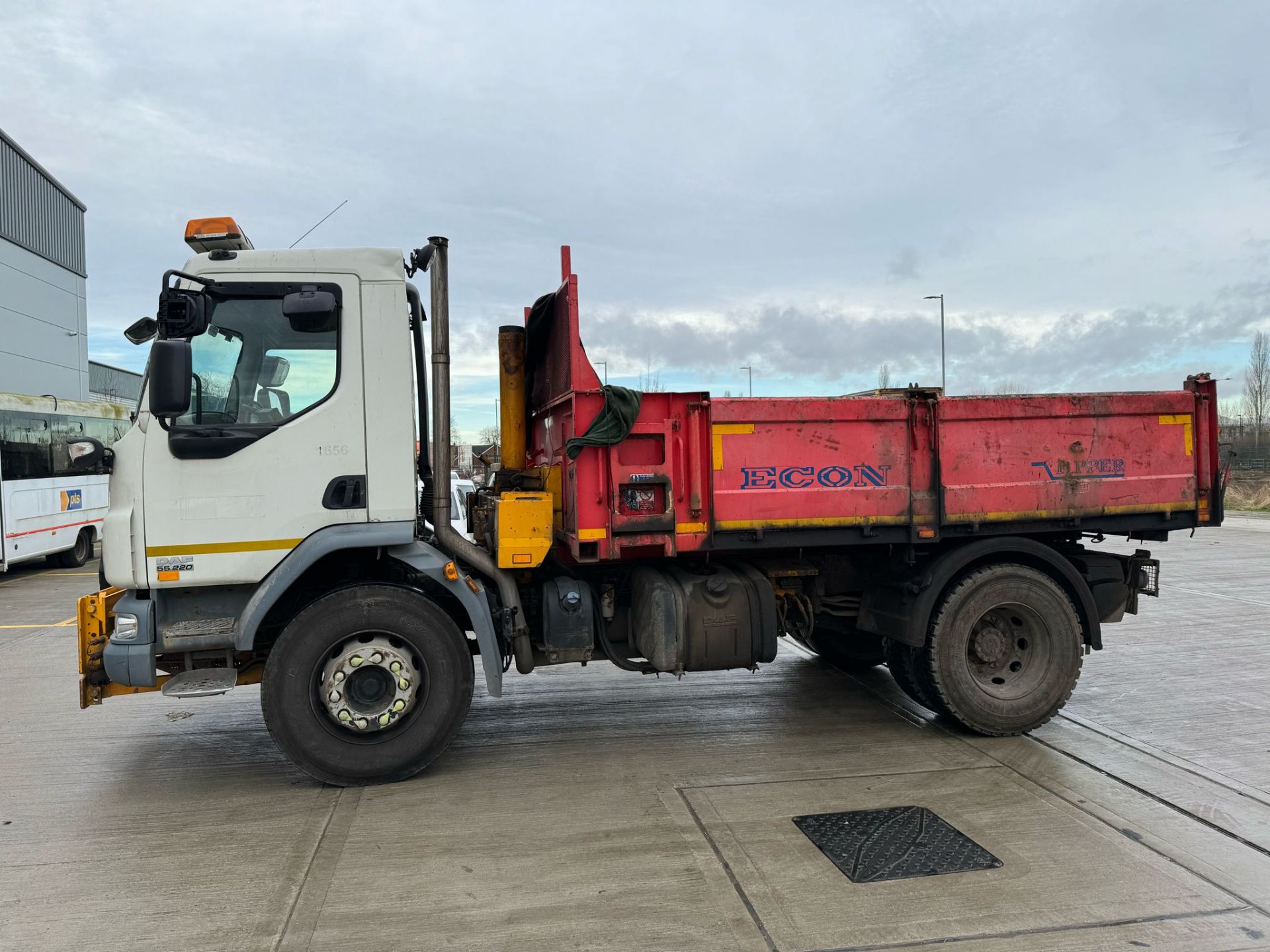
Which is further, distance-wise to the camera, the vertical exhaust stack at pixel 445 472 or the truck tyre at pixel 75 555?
the truck tyre at pixel 75 555

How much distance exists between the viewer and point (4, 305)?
3175 centimetres

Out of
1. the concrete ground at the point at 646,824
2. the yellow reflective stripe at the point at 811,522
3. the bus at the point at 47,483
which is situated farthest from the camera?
the bus at the point at 47,483

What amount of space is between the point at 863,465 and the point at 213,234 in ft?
13.5

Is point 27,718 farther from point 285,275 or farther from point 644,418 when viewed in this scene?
point 644,418

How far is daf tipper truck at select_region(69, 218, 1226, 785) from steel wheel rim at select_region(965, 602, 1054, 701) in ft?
0.06

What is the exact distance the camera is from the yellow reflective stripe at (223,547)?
4742mm

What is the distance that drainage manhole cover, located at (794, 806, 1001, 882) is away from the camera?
3.92 meters

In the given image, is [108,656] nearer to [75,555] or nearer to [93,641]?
[93,641]

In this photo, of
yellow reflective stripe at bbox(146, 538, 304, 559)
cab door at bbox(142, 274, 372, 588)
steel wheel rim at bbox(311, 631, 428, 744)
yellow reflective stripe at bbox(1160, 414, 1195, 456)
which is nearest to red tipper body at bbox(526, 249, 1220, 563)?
yellow reflective stripe at bbox(1160, 414, 1195, 456)

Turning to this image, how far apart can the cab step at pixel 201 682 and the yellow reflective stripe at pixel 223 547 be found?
706 millimetres

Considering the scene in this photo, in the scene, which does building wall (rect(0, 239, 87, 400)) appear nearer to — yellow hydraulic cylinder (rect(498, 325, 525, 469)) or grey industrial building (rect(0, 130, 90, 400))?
grey industrial building (rect(0, 130, 90, 400))

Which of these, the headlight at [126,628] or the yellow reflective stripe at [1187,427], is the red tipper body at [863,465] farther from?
the headlight at [126,628]

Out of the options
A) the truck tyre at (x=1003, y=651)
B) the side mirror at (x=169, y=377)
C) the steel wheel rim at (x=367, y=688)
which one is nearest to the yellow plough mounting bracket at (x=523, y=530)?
the steel wheel rim at (x=367, y=688)

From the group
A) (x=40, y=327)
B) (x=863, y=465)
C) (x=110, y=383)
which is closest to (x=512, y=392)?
(x=863, y=465)
